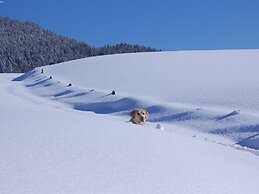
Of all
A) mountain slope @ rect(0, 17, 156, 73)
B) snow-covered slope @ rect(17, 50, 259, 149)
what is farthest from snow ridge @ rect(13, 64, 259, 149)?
mountain slope @ rect(0, 17, 156, 73)

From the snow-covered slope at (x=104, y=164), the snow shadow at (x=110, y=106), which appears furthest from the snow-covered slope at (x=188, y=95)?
the snow-covered slope at (x=104, y=164)

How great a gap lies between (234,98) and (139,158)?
8.98 m

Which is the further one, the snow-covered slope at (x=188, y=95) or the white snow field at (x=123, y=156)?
the snow-covered slope at (x=188, y=95)

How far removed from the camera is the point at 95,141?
4.18 meters

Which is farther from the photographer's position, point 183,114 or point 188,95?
point 188,95

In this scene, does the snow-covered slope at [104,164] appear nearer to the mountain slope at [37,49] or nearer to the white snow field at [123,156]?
the white snow field at [123,156]

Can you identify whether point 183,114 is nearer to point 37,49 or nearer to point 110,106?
point 110,106

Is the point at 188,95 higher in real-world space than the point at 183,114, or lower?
higher

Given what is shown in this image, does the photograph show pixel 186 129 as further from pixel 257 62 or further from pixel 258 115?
pixel 257 62

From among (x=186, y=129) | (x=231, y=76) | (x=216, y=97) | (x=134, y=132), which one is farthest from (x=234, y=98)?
(x=134, y=132)

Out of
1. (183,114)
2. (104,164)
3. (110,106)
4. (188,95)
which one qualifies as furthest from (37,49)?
(104,164)

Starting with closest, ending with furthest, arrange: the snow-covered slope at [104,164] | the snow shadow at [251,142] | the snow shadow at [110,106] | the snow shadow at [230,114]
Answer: the snow-covered slope at [104,164] → the snow shadow at [251,142] → the snow shadow at [230,114] → the snow shadow at [110,106]

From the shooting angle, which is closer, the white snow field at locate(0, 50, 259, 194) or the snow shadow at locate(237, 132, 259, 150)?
the white snow field at locate(0, 50, 259, 194)

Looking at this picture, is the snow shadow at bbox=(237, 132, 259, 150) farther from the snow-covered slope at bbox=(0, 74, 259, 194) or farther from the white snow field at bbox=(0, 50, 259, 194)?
the snow-covered slope at bbox=(0, 74, 259, 194)
